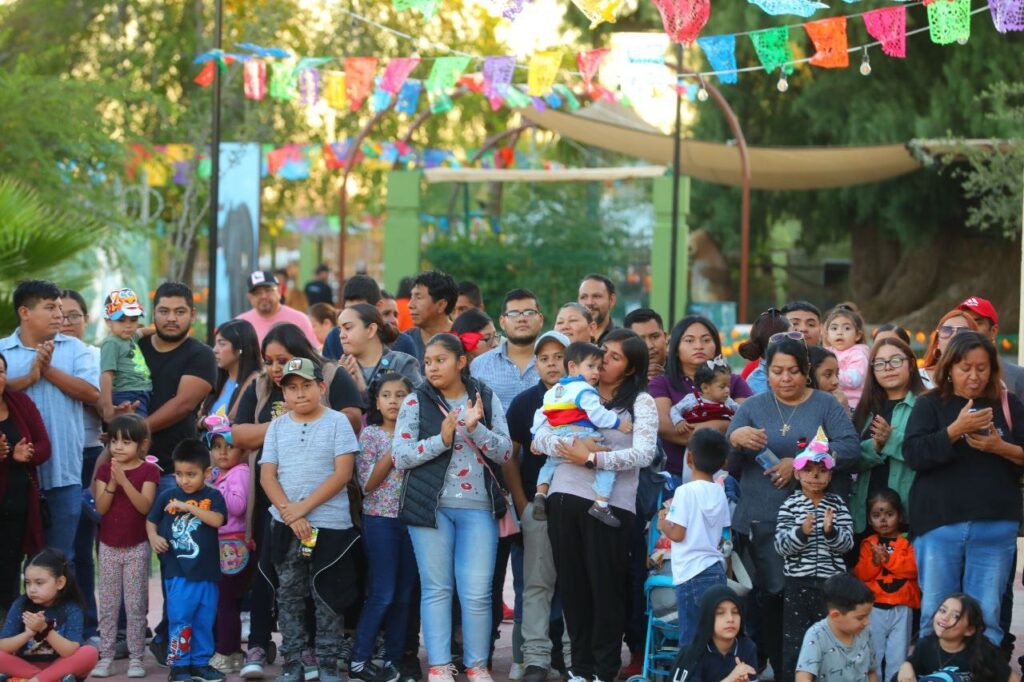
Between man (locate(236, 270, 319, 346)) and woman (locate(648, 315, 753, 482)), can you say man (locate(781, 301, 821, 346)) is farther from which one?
man (locate(236, 270, 319, 346))

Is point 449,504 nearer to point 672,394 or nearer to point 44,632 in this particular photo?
point 672,394

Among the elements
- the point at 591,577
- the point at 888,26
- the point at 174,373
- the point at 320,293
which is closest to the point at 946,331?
the point at 591,577

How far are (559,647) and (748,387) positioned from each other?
1.66 metres

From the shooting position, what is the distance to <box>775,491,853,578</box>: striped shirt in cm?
671

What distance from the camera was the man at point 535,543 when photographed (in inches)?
290

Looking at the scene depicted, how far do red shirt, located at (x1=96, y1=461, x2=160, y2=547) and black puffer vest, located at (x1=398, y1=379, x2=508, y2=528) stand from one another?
1.36 m

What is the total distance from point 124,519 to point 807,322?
3743 mm

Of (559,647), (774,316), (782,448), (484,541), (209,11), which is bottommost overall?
(559,647)

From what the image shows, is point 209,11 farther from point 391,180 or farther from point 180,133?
point 391,180

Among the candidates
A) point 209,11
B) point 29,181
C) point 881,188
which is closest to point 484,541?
point 29,181

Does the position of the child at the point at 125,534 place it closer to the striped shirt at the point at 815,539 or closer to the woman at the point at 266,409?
the woman at the point at 266,409

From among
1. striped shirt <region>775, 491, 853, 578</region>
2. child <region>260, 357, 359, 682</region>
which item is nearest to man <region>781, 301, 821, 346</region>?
striped shirt <region>775, 491, 853, 578</region>

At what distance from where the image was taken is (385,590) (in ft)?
23.9

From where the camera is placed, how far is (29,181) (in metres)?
16.4
